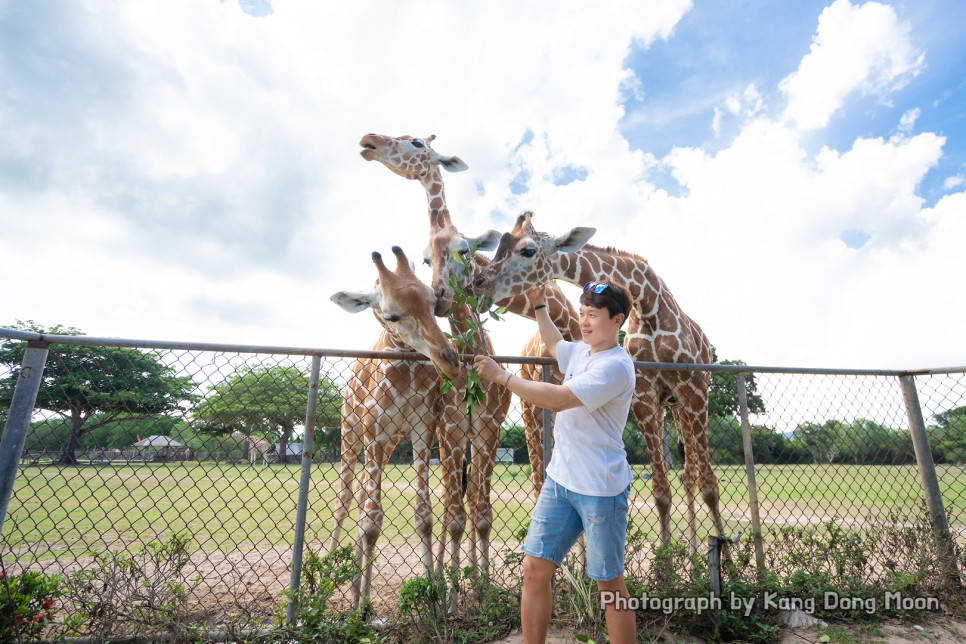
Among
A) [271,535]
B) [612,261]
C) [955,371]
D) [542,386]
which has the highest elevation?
[612,261]

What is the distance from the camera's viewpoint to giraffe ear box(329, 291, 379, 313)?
14.7 ft

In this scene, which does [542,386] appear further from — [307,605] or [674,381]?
[674,381]

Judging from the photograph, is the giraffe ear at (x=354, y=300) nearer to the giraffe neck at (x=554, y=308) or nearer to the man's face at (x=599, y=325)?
the giraffe neck at (x=554, y=308)

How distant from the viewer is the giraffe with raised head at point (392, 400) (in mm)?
4035

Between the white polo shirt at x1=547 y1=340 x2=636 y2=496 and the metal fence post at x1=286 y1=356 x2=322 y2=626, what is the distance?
5.23 feet

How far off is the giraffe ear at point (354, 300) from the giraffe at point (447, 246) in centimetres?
58

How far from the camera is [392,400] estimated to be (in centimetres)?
478

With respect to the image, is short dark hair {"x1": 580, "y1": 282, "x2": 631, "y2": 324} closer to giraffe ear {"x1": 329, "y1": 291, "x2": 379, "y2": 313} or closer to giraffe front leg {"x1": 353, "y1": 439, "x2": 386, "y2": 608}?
giraffe ear {"x1": 329, "y1": 291, "x2": 379, "y2": 313}

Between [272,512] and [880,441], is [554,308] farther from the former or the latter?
[272,512]

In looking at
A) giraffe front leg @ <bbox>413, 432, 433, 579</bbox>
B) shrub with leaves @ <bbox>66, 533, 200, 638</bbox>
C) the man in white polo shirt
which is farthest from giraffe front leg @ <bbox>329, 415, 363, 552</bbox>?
the man in white polo shirt

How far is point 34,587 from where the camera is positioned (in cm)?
307

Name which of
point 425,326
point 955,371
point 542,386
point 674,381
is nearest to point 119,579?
point 425,326

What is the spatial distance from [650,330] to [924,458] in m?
2.75

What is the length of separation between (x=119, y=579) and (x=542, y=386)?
9.71 ft
